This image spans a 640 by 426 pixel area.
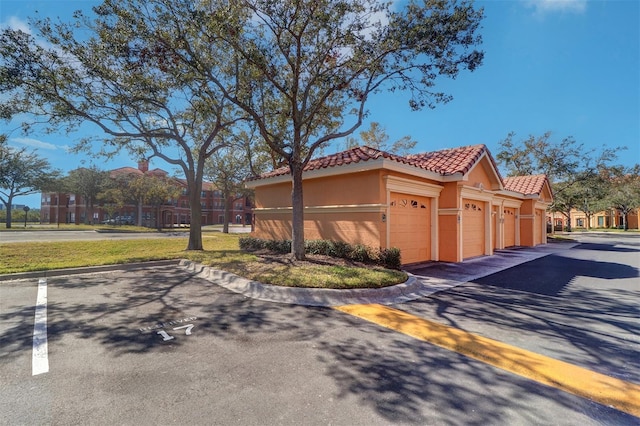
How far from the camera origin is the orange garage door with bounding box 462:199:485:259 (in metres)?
13.6

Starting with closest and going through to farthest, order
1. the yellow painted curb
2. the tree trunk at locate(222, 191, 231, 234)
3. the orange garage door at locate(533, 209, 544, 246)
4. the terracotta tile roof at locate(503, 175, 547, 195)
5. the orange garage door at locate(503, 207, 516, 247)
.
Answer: the yellow painted curb, the orange garage door at locate(503, 207, 516, 247), the terracotta tile roof at locate(503, 175, 547, 195), the orange garage door at locate(533, 209, 544, 246), the tree trunk at locate(222, 191, 231, 234)

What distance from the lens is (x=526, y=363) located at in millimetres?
4008

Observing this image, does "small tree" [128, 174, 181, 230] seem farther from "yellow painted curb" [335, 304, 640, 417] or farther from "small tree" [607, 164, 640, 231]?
"small tree" [607, 164, 640, 231]

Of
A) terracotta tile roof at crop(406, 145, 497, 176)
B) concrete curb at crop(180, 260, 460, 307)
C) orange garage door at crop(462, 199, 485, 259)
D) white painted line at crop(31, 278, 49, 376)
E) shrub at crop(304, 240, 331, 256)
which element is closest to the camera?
white painted line at crop(31, 278, 49, 376)

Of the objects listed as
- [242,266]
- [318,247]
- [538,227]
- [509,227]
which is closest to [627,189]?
[538,227]

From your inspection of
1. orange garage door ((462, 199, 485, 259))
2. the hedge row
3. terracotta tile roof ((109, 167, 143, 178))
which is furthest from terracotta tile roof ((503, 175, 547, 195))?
terracotta tile roof ((109, 167, 143, 178))

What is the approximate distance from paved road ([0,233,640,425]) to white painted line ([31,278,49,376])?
85 mm

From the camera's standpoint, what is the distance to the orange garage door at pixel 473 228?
13.6 metres

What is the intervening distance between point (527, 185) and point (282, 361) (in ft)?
83.0

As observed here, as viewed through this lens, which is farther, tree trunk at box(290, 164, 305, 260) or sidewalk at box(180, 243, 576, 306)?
tree trunk at box(290, 164, 305, 260)

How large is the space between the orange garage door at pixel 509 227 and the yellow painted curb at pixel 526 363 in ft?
56.8

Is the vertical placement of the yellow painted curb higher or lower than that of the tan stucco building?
lower

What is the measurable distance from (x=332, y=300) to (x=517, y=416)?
410cm

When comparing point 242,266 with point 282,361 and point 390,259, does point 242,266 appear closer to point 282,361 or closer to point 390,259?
point 390,259
